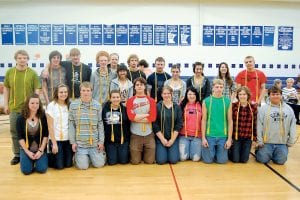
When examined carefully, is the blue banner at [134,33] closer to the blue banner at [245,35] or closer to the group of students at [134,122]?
the blue banner at [245,35]

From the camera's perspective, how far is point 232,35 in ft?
28.2

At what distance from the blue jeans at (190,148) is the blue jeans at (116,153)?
30.9 inches

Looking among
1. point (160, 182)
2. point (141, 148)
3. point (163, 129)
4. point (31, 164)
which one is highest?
point (163, 129)

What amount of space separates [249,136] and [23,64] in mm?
3306

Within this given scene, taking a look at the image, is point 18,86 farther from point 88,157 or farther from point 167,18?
point 167,18

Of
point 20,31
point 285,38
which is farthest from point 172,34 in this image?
point 20,31

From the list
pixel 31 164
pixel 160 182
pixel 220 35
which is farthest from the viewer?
pixel 220 35

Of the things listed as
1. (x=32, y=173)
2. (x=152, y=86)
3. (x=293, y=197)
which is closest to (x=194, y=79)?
(x=152, y=86)

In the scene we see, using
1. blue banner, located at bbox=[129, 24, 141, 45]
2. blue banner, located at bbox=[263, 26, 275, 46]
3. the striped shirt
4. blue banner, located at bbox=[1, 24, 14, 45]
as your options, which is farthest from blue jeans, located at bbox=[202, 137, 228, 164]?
blue banner, located at bbox=[1, 24, 14, 45]

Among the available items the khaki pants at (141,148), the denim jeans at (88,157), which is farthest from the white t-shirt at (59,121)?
the khaki pants at (141,148)

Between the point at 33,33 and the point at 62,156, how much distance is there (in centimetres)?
482

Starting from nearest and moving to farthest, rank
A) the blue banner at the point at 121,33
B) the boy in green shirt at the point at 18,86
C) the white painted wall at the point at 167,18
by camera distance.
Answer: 1. the boy in green shirt at the point at 18,86
2. the white painted wall at the point at 167,18
3. the blue banner at the point at 121,33

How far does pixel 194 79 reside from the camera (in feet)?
17.6

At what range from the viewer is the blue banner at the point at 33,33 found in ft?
27.3
